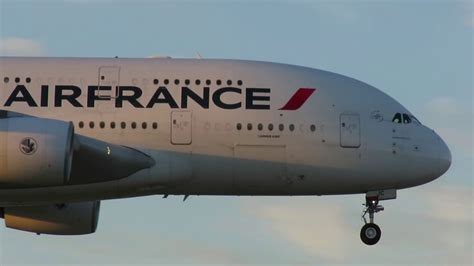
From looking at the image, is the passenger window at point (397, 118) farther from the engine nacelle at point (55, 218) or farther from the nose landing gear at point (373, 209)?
the engine nacelle at point (55, 218)

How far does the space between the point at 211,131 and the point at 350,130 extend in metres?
3.91

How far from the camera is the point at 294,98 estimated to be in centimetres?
4288

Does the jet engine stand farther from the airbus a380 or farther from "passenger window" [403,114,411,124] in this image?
"passenger window" [403,114,411,124]

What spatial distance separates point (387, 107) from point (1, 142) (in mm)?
11170

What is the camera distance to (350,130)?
42.7 metres

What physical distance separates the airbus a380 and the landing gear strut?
35 centimetres

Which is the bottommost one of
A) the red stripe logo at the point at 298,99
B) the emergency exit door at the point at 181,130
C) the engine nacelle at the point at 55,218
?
the engine nacelle at the point at 55,218

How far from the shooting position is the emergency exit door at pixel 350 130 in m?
42.6

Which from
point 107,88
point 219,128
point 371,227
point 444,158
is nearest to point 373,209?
point 371,227

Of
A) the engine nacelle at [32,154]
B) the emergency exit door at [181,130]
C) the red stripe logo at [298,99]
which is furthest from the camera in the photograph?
the red stripe logo at [298,99]

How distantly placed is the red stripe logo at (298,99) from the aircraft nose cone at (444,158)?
402 centimetres

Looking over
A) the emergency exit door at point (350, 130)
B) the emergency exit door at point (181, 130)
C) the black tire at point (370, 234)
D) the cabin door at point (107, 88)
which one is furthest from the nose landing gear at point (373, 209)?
the cabin door at point (107, 88)

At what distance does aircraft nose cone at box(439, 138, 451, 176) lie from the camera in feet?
142

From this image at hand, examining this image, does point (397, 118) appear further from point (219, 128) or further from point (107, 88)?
point (107, 88)
